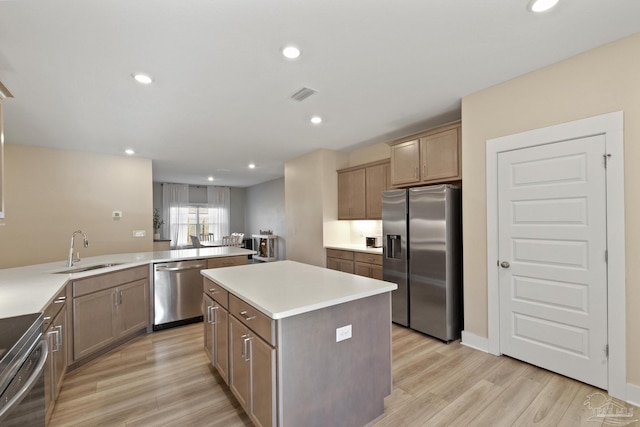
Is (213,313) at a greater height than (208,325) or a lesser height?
greater

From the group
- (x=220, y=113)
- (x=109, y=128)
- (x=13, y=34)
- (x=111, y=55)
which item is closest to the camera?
(x=13, y=34)

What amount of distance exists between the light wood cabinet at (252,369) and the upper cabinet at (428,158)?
2599mm

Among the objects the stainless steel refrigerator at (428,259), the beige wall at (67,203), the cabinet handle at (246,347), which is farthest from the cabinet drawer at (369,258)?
the beige wall at (67,203)

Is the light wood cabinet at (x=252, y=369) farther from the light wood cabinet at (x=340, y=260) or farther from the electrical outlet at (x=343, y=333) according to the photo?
the light wood cabinet at (x=340, y=260)

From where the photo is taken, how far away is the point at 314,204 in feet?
16.4

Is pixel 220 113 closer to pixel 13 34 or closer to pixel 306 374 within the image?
pixel 13 34

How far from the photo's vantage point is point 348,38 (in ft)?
6.23

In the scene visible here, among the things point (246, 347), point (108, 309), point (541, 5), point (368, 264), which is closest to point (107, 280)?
point (108, 309)

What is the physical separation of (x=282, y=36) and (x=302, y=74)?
0.52m

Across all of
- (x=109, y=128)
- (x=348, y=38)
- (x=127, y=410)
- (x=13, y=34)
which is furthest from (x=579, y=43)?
(x=109, y=128)

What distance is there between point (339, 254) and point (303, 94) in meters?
2.62

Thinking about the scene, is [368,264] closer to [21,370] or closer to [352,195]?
[352,195]

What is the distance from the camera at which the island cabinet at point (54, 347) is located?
1.75m

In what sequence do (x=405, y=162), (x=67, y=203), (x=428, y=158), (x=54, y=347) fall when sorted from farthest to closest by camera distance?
(x=67, y=203)
(x=405, y=162)
(x=428, y=158)
(x=54, y=347)
